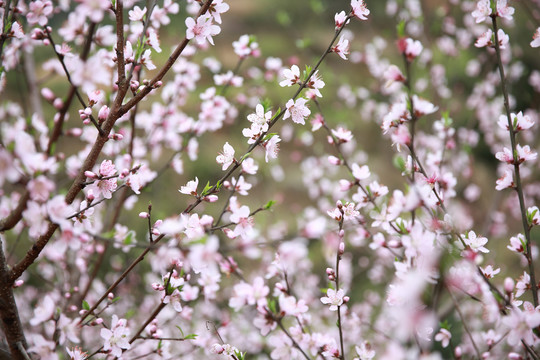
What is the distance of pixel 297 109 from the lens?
1549 mm

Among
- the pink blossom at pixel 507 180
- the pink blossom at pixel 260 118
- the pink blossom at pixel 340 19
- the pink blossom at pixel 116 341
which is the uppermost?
the pink blossom at pixel 340 19

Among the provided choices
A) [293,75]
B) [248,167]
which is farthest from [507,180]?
[248,167]

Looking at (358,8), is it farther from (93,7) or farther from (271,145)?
(93,7)

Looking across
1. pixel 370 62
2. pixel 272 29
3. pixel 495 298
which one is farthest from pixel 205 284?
pixel 272 29

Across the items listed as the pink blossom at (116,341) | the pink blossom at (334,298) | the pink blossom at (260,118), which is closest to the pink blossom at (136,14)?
the pink blossom at (260,118)

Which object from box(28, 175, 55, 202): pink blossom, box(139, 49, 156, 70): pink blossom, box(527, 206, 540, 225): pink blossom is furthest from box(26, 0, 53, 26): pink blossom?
box(527, 206, 540, 225): pink blossom

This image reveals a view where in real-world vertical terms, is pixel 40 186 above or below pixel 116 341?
above

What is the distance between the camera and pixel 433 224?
1313mm

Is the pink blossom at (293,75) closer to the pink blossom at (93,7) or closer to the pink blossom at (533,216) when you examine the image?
the pink blossom at (93,7)

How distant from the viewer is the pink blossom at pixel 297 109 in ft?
4.94

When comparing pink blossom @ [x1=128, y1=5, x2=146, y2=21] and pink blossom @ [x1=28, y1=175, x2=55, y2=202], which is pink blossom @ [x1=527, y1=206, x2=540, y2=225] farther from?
pink blossom @ [x1=128, y1=5, x2=146, y2=21]

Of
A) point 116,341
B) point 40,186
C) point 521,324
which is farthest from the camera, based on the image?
point 116,341

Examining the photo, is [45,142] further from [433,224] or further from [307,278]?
[307,278]

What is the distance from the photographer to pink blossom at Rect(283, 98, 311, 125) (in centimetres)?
150
